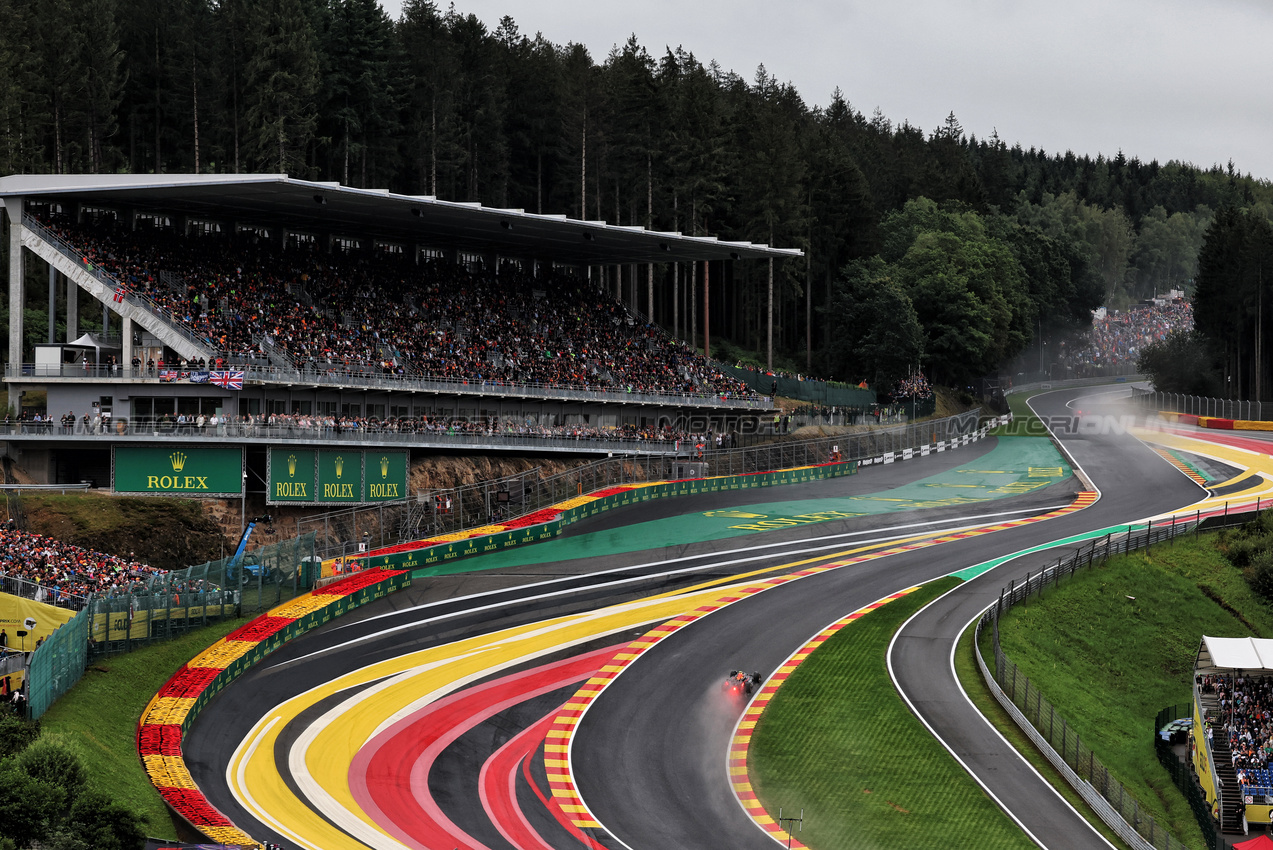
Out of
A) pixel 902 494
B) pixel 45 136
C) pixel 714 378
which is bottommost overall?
pixel 902 494

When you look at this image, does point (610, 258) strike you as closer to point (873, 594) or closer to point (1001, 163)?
point (873, 594)

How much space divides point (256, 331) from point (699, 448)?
20.6 m

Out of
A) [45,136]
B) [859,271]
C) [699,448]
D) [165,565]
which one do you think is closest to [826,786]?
[165,565]

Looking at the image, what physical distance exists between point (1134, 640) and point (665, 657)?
60.1 ft

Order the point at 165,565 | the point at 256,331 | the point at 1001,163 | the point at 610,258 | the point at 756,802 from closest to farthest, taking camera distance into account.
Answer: the point at 756,802 → the point at 165,565 → the point at 256,331 → the point at 610,258 → the point at 1001,163

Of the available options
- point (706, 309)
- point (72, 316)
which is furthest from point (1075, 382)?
point (72, 316)

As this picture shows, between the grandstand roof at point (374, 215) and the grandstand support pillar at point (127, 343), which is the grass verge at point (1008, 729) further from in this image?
the grandstand support pillar at point (127, 343)

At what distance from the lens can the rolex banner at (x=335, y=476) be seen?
1949 inches

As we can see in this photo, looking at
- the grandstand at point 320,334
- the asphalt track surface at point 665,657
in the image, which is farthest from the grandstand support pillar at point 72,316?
the asphalt track surface at point 665,657

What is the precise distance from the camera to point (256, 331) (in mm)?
53375

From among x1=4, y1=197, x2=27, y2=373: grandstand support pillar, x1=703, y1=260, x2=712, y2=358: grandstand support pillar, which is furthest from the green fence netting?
x1=4, y1=197, x2=27, y2=373: grandstand support pillar

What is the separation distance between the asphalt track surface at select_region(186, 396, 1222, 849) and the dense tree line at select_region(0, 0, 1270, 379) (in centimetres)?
3056

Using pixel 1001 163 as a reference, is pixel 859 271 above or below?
below

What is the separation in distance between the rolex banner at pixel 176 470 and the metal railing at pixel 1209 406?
224 ft
